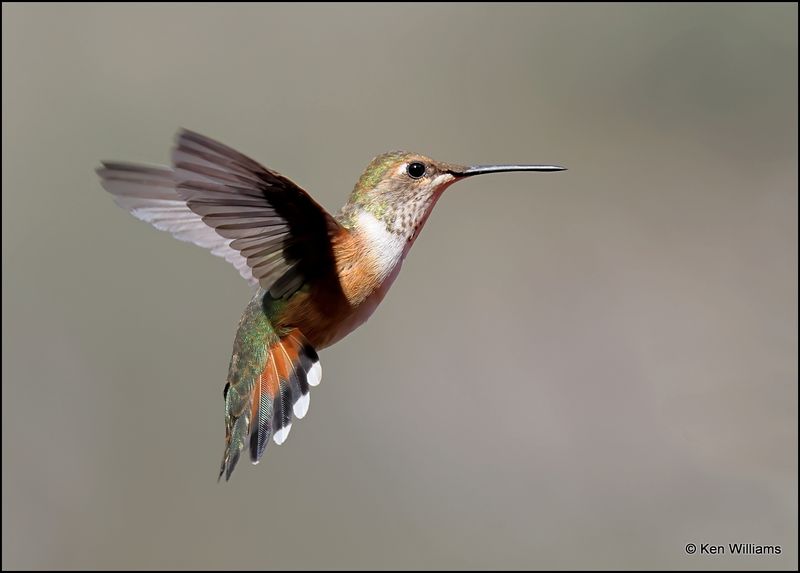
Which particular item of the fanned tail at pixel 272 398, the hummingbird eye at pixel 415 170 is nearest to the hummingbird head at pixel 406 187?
the hummingbird eye at pixel 415 170

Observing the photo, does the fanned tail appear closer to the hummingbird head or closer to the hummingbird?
the hummingbird

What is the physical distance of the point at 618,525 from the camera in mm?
3479

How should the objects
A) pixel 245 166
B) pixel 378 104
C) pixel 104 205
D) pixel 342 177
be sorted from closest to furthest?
pixel 245 166 < pixel 104 205 < pixel 342 177 < pixel 378 104

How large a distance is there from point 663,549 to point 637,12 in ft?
8.45

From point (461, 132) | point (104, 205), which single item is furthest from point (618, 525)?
point (104, 205)

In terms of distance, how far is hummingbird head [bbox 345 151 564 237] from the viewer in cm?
117

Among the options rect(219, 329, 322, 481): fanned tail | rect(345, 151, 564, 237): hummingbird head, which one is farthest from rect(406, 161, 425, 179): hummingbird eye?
rect(219, 329, 322, 481): fanned tail

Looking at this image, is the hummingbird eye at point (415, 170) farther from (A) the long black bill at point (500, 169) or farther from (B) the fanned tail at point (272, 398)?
(B) the fanned tail at point (272, 398)

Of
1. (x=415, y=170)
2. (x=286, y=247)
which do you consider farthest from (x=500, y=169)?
(x=286, y=247)

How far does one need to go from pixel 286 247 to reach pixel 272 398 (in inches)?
7.4

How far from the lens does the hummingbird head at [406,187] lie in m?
1.17

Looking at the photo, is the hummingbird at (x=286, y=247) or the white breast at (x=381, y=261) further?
the white breast at (x=381, y=261)

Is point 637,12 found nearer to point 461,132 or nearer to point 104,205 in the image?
point 461,132

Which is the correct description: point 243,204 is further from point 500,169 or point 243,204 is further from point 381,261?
point 500,169
